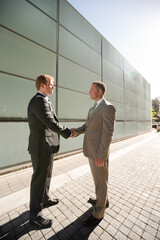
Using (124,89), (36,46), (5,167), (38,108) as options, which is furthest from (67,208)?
(124,89)

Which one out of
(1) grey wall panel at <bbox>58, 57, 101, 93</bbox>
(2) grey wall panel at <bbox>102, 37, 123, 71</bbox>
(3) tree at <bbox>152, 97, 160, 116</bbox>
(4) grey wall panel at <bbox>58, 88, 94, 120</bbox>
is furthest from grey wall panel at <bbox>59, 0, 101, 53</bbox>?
(3) tree at <bbox>152, 97, 160, 116</bbox>

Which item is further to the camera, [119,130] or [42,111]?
[119,130]

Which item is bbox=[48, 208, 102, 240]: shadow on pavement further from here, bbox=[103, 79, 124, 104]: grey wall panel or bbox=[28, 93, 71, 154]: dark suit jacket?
bbox=[103, 79, 124, 104]: grey wall panel

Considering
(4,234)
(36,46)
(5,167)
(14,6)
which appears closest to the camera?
(4,234)

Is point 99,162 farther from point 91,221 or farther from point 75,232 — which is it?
point 75,232

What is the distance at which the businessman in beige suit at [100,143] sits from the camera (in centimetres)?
180

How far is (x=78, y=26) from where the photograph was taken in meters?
6.19

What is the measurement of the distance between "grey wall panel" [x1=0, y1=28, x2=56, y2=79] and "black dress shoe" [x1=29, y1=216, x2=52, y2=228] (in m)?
4.01

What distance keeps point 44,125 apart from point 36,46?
13.1 feet

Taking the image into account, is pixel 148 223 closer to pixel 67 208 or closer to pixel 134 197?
pixel 134 197

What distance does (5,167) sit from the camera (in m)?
3.74

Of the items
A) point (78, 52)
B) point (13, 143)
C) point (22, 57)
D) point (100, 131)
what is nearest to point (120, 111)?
point (78, 52)

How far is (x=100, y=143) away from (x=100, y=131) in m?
0.21

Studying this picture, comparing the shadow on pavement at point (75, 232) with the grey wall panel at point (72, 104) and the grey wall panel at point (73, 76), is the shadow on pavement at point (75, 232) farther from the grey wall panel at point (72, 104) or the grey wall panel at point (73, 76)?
the grey wall panel at point (73, 76)
